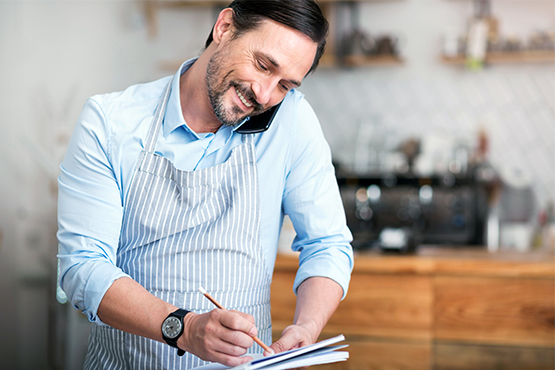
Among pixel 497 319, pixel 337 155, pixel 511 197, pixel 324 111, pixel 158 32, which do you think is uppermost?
pixel 158 32

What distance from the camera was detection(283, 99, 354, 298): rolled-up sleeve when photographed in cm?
123

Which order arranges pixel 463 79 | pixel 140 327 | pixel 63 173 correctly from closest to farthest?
pixel 140 327 → pixel 63 173 → pixel 463 79

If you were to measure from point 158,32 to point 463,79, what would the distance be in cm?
199

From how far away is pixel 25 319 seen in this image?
97.0 inches

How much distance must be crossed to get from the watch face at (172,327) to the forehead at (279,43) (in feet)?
1.84

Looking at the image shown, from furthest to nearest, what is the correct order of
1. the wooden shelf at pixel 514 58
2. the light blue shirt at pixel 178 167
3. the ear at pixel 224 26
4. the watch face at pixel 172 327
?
the wooden shelf at pixel 514 58 → the ear at pixel 224 26 → the light blue shirt at pixel 178 167 → the watch face at pixel 172 327

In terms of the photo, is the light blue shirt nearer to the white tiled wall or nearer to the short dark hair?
the short dark hair

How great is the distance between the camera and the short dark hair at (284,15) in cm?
108

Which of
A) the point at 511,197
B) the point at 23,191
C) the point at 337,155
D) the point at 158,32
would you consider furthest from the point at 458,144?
the point at 23,191

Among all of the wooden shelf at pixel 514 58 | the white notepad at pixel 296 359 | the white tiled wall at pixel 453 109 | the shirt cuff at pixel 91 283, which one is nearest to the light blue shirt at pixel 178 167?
the shirt cuff at pixel 91 283

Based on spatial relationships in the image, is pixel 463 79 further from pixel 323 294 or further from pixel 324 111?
pixel 323 294

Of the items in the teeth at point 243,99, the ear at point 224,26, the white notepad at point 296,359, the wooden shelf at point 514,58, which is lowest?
the white notepad at point 296,359

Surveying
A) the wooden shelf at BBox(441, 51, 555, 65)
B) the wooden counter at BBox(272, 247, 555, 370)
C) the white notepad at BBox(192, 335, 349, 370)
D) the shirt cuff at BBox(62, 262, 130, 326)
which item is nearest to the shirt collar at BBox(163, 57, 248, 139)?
the shirt cuff at BBox(62, 262, 130, 326)

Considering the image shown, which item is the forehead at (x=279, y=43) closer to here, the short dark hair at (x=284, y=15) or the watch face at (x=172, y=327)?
the short dark hair at (x=284, y=15)
